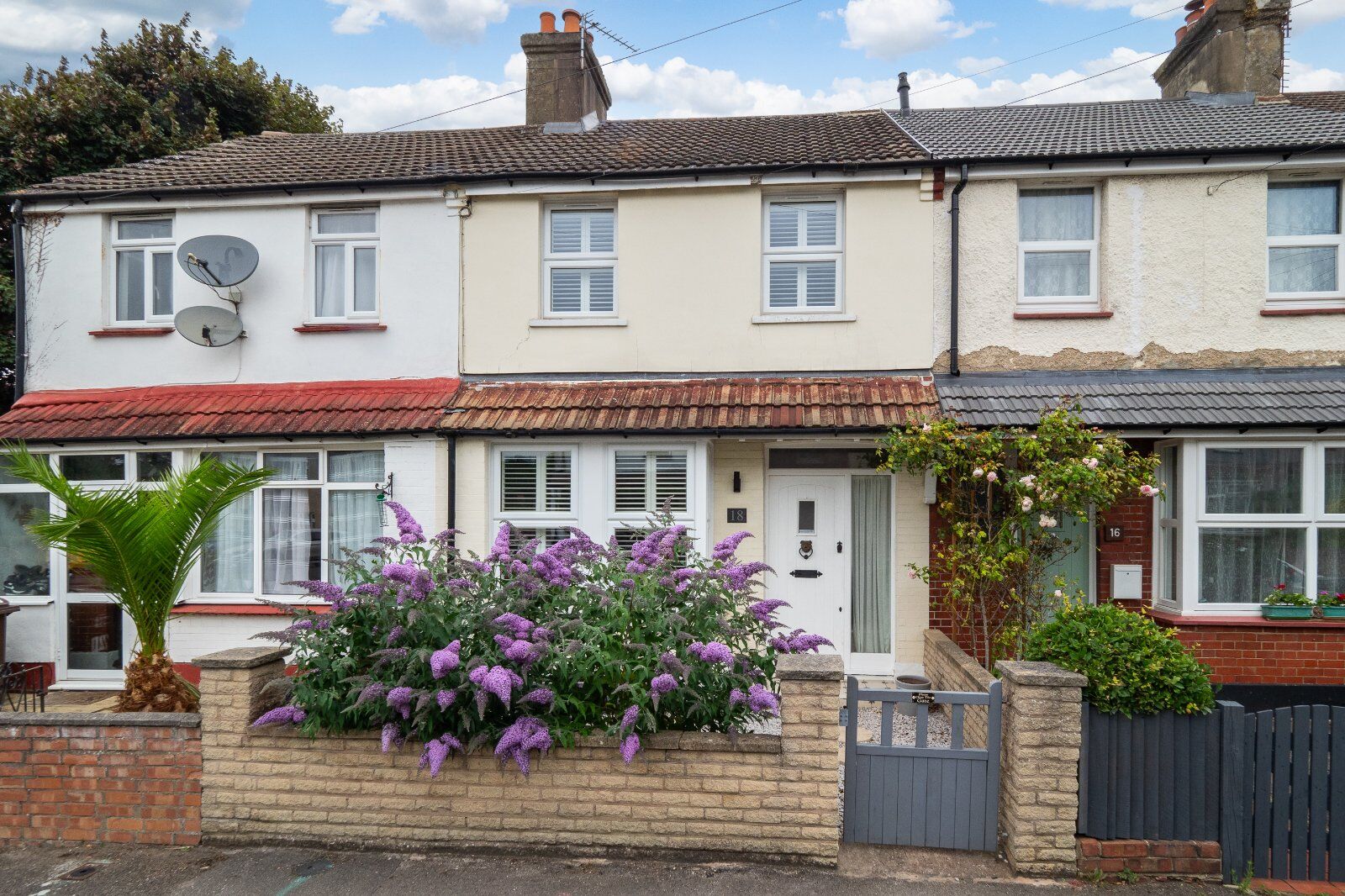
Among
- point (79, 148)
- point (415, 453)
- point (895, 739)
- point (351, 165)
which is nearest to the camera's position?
point (895, 739)

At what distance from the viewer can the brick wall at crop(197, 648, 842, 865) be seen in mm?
4332

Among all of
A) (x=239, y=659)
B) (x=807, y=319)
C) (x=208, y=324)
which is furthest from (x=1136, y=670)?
(x=208, y=324)

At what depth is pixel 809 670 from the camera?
14.1ft

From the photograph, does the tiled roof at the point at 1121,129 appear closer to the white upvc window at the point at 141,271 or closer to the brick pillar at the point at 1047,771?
the brick pillar at the point at 1047,771

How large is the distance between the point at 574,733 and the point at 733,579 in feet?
4.28

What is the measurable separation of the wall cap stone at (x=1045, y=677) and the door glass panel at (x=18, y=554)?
9.67 metres

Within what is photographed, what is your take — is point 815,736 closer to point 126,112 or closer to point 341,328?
point 341,328

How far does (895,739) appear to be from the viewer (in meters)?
6.18

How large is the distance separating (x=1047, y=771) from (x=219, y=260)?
909cm

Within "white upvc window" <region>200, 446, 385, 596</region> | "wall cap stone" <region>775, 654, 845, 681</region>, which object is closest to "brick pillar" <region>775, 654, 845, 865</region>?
"wall cap stone" <region>775, 654, 845, 681</region>

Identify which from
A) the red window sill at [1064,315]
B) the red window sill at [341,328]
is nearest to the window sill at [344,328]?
the red window sill at [341,328]

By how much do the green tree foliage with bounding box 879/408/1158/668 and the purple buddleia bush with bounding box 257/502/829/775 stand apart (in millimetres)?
2664

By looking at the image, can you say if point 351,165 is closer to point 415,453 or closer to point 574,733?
point 415,453

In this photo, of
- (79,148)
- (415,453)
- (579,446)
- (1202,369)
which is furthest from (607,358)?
(79,148)
